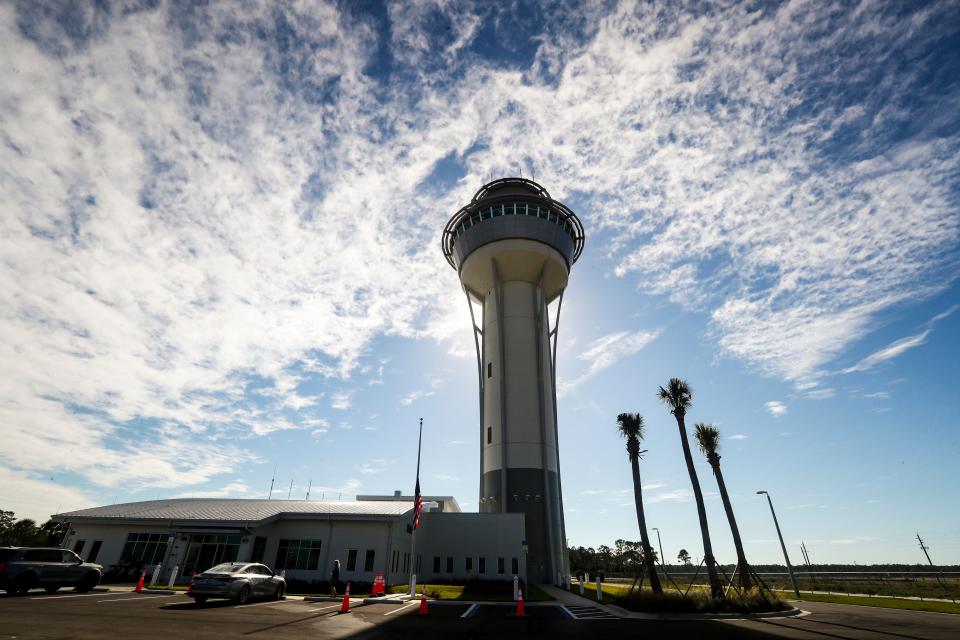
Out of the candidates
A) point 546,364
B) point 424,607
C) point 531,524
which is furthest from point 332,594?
point 546,364

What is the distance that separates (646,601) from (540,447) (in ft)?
69.7

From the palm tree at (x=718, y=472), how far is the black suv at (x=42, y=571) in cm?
3420

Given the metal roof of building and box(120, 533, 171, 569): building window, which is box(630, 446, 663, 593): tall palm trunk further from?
box(120, 533, 171, 569): building window

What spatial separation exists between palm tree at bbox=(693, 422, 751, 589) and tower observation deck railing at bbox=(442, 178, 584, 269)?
2091 centimetres

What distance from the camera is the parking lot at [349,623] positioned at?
37.2ft

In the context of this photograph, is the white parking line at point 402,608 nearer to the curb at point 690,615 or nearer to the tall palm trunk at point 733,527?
the curb at point 690,615

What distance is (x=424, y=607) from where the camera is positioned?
16.7m

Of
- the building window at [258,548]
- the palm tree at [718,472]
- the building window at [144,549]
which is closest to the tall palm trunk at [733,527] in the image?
the palm tree at [718,472]

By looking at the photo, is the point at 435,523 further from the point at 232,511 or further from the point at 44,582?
the point at 44,582

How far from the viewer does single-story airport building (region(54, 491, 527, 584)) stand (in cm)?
2961

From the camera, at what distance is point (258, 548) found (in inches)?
1188

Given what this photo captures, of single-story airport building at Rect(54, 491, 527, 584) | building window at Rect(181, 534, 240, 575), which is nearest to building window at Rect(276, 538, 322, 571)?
single-story airport building at Rect(54, 491, 527, 584)

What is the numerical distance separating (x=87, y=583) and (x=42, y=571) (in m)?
2.53

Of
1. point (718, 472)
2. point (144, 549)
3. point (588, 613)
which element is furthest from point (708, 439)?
point (144, 549)
